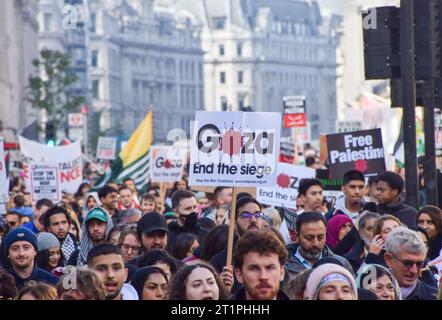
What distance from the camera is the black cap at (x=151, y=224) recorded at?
11.7 metres

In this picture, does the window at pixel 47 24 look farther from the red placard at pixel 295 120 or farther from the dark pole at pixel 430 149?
the dark pole at pixel 430 149

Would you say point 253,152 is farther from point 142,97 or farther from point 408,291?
point 142,97

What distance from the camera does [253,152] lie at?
10.8 metres

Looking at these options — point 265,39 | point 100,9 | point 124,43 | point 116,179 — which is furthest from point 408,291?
point 265,39

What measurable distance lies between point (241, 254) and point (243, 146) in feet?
10.7

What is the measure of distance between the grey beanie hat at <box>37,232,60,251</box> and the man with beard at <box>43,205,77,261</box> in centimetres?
115

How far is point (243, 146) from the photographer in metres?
10.8

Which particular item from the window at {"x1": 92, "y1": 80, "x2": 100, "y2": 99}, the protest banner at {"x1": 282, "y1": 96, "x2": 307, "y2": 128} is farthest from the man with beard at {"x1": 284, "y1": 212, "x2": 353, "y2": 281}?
the window at {"x1": 92, "y1": 80, "x2": 100, "y2": 99}

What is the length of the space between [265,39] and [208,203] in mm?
157015

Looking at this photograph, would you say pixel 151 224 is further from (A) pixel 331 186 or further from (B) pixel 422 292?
(A) pixel 331 186

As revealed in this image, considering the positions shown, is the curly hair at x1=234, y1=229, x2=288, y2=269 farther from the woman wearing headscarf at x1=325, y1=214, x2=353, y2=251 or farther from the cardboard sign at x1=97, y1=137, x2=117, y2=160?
the cardboard sign at x1=97, y1=137, x2=117, y2=160

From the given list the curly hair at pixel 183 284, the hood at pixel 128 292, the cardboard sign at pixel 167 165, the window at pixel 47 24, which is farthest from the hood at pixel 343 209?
the window at pixel 47 24

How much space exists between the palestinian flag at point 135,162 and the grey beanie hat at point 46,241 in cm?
1130

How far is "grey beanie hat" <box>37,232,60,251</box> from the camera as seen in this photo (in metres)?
11.9
